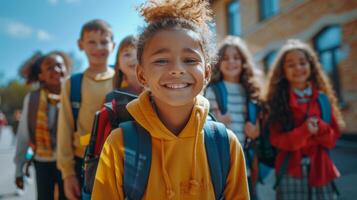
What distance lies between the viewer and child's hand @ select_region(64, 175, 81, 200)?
7.34 ft

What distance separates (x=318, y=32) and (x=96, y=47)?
8.80 metres

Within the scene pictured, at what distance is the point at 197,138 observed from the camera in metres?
1.50

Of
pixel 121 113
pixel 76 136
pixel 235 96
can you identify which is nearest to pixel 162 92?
pixel 121 113

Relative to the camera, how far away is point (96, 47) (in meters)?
2.58

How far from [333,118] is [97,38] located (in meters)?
2.15

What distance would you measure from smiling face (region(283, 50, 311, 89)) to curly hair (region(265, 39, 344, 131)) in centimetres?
6

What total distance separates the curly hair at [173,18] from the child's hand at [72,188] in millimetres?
1140

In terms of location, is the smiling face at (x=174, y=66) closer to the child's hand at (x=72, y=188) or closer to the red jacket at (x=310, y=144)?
the child's hand at (x=72, y=188)

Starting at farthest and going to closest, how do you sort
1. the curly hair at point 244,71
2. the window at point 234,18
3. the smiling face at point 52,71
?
the window at point 234,18 → the smiling face at point 52,71 → the curly hair at point 244,71

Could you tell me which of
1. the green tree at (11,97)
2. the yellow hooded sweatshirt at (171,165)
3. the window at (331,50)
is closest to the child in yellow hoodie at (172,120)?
the yellow hooded sweatshirt at (171,165)

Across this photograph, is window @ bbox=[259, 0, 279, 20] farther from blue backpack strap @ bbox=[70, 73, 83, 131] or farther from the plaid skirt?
blue backpack strap @ bbox=[70, 73, 83, 131]

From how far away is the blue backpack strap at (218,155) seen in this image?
1.48 meters

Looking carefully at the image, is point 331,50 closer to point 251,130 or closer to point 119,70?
point 251,130

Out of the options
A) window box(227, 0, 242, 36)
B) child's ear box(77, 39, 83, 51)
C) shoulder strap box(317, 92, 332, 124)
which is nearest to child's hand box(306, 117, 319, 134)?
shoulder strap box(317, 92, 332, 124)
